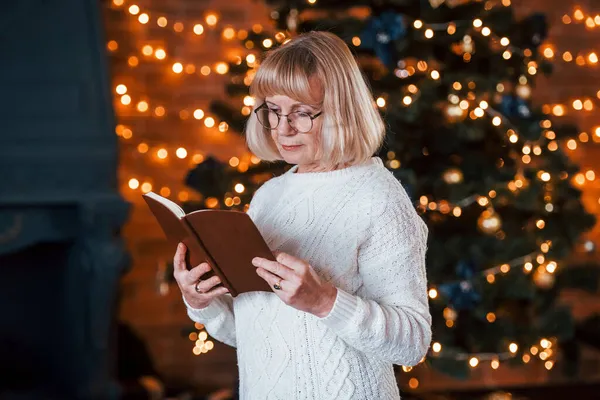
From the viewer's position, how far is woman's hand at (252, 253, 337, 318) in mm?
1207

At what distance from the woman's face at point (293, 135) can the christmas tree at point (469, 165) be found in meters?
1.31

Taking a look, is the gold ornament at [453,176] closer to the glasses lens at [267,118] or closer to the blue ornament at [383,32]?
the blue ornament at [383,32]

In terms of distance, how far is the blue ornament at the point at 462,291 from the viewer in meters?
2.74

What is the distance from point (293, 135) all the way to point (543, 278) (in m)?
1.86

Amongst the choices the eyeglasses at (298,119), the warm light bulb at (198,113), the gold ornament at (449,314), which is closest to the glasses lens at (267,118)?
the eyeglasses at (298,119)

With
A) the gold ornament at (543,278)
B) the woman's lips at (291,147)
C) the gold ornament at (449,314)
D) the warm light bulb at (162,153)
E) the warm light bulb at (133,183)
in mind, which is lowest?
the gold ornament at (449,314)

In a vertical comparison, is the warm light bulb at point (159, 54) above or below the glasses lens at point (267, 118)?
below

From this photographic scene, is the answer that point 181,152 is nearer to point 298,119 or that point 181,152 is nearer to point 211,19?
point 211,19

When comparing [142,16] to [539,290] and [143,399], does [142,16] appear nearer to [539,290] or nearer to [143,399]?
[143,399]

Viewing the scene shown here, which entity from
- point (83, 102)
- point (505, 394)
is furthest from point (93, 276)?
point (505, 394)

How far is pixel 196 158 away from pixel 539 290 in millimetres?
1506

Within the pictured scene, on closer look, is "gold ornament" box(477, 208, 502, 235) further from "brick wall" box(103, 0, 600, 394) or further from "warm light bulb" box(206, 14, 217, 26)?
"warm light bulb" box(206, 14, 217, 26)

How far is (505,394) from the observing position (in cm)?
357

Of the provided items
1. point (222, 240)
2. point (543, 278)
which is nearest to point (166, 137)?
point (543, 278)
